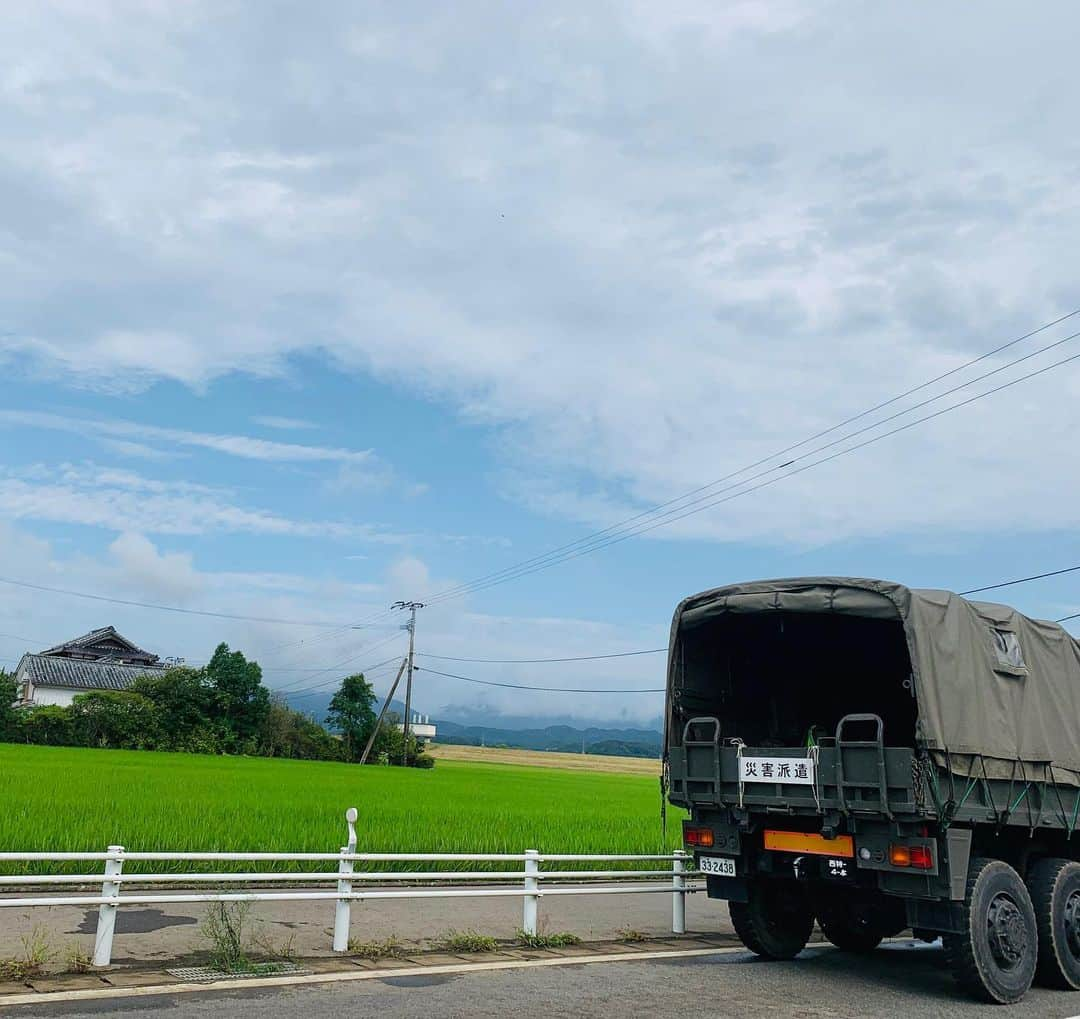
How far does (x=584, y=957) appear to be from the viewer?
871 cm

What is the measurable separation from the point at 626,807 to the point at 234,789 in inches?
437

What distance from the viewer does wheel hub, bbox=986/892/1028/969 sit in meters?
7.77

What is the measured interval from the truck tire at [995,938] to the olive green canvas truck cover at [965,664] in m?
0.82

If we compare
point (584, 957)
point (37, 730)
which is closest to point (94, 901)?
point (584, 957)

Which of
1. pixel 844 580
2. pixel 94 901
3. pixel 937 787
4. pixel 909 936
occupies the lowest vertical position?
pixel 909 936

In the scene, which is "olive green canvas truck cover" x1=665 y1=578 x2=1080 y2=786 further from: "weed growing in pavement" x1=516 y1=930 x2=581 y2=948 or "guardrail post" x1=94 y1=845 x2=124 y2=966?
"guardrail post" x1=94 y1=845 x2=124 y2=966

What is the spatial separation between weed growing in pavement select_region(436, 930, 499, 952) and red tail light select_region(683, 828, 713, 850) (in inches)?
75.5

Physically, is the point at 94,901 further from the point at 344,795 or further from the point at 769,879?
the point at 344,795

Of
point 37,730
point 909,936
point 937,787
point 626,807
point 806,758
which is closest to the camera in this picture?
point 937,787

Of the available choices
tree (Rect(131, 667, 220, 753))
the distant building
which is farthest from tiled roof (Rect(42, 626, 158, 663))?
tree (Rect(131, 667, 220, 753))

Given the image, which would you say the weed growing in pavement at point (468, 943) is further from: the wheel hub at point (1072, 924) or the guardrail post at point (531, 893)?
the wheel hub at point (1072, 924)

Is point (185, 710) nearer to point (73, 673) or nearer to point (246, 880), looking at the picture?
point (73, 673)

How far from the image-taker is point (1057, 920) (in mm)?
8328

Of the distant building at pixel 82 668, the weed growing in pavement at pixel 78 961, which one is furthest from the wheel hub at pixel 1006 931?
the distant building at pixel 82 668
